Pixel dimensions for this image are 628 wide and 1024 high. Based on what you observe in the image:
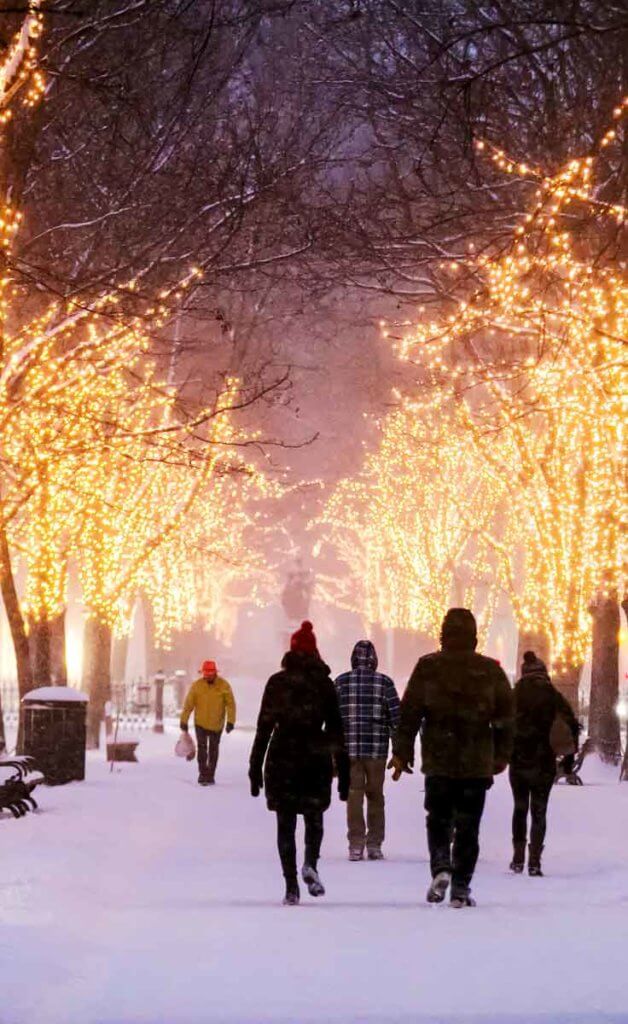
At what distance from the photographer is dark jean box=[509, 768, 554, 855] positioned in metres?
12.0

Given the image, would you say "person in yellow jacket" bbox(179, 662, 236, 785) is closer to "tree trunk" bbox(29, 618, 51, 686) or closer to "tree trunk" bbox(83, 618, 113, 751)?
"tree trunk" bbox(29, 618, 51, 686)

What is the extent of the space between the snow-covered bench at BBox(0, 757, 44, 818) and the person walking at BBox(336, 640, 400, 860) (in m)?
3.28

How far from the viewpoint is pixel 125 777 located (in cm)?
2256

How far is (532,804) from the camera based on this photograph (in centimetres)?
1213

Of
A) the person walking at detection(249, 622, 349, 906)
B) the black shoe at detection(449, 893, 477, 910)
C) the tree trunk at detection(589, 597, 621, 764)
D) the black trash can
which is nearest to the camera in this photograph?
the black shoe at detection(449, 893, 477, 910)

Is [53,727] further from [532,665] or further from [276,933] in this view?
[276,933]

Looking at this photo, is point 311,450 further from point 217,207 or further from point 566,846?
point 566,846

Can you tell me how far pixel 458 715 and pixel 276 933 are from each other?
2058 millimetres

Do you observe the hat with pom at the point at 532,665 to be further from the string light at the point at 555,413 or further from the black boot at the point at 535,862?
the string light at the point at 555,413

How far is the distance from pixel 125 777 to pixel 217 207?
856 cm

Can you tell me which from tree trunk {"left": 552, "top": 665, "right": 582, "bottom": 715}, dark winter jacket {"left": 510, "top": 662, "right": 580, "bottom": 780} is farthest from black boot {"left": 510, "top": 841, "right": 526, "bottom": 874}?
tree trunk {"left": 552, "top": 665, "right": 582, "bottom": 715}

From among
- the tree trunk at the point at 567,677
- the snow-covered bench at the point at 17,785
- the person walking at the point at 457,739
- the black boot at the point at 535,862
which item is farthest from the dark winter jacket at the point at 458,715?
the tree trunk at the point at 567,677

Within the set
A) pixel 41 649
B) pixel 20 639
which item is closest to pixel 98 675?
pixel 41 649

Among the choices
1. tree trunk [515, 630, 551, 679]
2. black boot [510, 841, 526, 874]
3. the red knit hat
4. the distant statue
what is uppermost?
the distant statue
